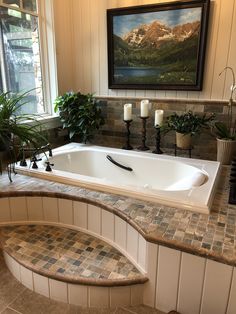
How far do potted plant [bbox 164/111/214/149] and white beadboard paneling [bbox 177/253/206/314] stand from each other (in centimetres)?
139

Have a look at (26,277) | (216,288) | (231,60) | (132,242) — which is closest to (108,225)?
(132,242)

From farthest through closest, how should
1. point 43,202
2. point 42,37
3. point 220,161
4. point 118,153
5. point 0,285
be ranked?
1. point 42,37
2. point 118,153
3. point 220,161
4. point 43,202
5. point 0,285

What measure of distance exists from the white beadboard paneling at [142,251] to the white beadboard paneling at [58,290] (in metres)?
Result: 0.43

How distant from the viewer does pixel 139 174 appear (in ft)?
8.00

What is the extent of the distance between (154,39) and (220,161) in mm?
1391

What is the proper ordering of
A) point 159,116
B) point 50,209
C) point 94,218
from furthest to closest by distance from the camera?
point 159,116 < point 50,209 < point 94,218

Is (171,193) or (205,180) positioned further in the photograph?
(205,180)

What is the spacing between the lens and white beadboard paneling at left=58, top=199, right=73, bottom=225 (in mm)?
1733

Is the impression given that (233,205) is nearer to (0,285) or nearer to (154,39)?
(0,285)

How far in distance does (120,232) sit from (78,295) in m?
0.41

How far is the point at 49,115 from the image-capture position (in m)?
2.92

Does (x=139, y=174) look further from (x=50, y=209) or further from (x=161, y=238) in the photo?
(x=161, y=238)

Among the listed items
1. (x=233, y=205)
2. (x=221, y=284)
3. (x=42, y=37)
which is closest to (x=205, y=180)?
(x=233, y=205)

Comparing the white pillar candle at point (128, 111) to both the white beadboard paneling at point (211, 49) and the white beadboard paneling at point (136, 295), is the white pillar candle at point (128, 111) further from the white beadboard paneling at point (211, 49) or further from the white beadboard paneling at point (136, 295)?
the white beadboard paneling at point (136, 295)
